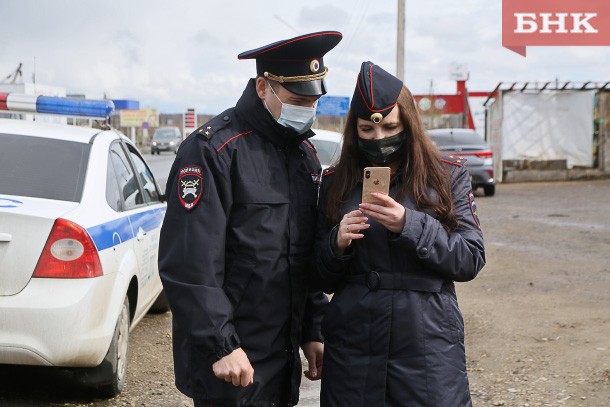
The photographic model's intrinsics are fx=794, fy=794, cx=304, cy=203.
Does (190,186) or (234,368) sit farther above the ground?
(190,186)

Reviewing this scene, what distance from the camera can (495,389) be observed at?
16.2ft

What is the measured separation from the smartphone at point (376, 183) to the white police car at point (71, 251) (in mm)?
2099

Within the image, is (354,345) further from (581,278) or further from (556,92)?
(556,92)

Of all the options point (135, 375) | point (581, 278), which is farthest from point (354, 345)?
point (581, 278)

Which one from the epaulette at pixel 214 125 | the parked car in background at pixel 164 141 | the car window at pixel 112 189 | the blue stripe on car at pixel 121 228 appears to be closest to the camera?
the epaulette at pixel 214 125

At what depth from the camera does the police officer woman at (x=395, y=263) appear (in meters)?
2.43

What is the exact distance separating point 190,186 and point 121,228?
7.86ft

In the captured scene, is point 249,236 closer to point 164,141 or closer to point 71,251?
point 71,251

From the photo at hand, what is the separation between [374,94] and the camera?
2539mm

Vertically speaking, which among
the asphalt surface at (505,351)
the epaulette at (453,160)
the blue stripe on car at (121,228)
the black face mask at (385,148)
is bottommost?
the asphalt surface at (505,351)

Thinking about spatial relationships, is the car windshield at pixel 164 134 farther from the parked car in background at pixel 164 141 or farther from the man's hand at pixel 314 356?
the man's hand at pixel 314 356

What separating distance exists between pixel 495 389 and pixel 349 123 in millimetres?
2831

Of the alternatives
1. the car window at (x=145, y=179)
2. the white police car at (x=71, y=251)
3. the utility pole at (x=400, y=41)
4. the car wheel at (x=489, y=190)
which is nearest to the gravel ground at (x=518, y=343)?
the white police car at (x=71, y=251)

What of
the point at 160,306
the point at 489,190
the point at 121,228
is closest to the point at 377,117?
the point at 121,228
